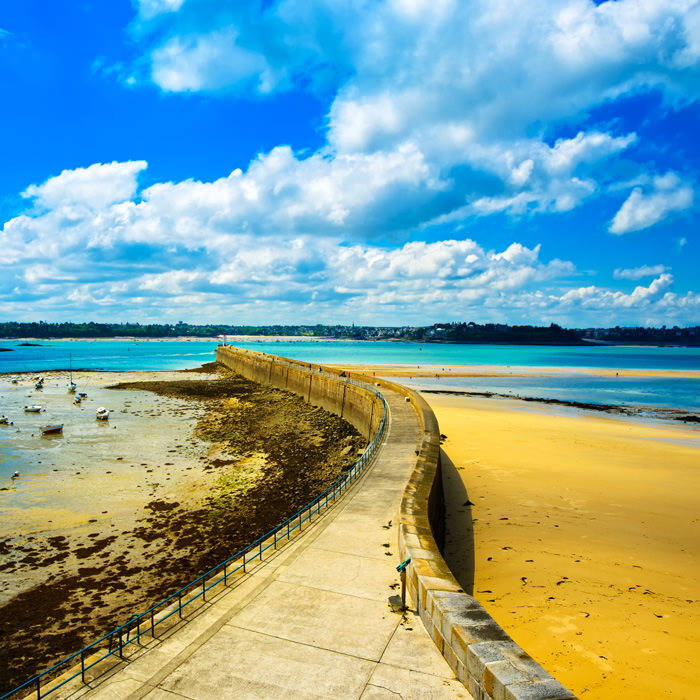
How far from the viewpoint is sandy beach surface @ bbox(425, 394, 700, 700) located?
7871 millimetres

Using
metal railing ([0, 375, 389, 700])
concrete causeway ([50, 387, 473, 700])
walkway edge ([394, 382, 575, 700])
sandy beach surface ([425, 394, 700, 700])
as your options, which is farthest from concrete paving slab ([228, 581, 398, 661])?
sandy beach surface ([425, 394, 700, 700])

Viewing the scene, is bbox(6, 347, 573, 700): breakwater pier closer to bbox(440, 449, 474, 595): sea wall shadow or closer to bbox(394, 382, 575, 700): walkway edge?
bbox(394, 382, 575, 700): walkway edge

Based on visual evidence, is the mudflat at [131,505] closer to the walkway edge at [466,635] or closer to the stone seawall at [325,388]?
the stone seawall at [325,388]

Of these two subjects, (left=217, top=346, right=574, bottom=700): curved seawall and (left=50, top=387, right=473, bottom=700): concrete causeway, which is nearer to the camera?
(left=217, top=346, right=574, bottom=700): curved seawall

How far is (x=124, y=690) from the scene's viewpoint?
558 centimetres

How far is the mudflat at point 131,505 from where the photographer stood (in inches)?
396

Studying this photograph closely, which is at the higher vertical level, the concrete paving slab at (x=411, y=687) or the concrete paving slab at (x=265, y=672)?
the concrete paving slab at (x=411, y=687)

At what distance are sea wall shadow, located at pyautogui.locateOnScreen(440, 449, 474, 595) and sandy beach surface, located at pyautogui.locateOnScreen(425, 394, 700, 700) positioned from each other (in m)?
0.04

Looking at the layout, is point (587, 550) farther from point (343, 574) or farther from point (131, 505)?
point (131, 505)

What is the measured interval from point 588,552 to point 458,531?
136 inches

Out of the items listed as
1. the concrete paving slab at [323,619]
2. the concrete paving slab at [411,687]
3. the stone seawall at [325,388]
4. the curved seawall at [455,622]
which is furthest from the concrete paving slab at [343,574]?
the stone seawall at [325,388]

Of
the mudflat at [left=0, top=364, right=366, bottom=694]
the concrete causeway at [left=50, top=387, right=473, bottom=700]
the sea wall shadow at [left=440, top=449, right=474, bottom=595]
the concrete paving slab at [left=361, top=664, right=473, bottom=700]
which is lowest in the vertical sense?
the mudflat at [left=0, top=364, right=366, bottom=694]

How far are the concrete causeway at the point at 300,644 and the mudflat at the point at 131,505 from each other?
3800mm

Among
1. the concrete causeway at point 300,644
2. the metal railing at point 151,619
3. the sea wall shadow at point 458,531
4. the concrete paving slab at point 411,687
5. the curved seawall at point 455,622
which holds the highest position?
the curved seawall at point 455,622
